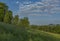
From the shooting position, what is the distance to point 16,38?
31.6 ft

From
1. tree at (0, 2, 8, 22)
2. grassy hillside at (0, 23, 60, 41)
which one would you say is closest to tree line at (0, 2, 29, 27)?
tree at (0, 2, 8, 22)

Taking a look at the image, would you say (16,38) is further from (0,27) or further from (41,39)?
(41,39)

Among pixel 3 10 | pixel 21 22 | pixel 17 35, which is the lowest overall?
pixel 21 22

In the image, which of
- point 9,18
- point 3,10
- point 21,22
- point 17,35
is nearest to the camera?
point 17,35

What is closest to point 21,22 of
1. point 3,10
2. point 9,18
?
point 9,18

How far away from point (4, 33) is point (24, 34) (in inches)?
46.8

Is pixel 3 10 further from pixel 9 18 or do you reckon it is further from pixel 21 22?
pixel 21 22

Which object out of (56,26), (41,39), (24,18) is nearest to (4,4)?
(24,18)

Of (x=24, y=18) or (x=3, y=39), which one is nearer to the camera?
(x=3, y=39)

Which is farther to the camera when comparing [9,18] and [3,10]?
[3,10]

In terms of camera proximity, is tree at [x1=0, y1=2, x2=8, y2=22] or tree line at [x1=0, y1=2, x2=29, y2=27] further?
tree at [x1=0, y1=2, x2=8, y2=22]

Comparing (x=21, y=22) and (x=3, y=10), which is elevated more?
(x=3, y=10)

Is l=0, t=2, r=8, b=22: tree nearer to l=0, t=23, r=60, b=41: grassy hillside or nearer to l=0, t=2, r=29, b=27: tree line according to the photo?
l=0, t=2, r=29, b=27: tree line

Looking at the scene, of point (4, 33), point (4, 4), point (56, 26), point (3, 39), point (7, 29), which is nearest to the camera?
point (3, 39)
